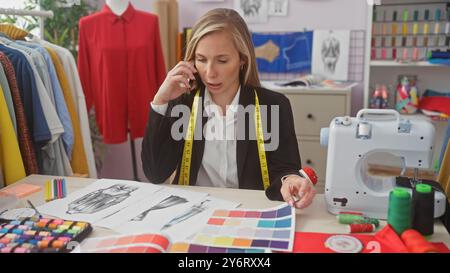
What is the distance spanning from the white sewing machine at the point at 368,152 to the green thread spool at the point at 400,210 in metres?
0.14

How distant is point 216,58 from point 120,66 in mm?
1423

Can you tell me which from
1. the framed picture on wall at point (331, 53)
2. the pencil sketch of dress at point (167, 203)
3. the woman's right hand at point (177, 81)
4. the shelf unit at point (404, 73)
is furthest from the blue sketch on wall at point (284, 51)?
the pencil sketch of dress at point (167, 203)

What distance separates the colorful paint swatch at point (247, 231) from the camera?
2.99ft

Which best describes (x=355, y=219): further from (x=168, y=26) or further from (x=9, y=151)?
(x=168, y=26)

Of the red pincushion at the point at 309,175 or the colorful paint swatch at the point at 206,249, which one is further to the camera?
the red pincushion at the point at 309,175

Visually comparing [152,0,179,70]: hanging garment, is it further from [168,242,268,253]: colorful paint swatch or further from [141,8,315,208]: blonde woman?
[168,242,268,253]: colorful paint swatch

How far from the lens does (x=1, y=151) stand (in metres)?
1.46

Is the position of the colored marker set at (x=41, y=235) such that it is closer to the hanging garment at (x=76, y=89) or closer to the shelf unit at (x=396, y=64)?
the hanging garment at (x=76, y=89)

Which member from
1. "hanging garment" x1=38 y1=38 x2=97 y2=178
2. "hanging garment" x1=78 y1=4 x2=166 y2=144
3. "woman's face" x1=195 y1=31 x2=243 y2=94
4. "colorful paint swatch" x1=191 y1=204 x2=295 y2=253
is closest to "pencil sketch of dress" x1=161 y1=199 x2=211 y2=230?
"colorful paint swatch" x1=191 y1=204 x2=295 y2=253

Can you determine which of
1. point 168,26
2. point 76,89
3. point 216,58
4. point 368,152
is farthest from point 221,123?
point 168,26

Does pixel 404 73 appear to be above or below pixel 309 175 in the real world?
above

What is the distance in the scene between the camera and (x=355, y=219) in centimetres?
104

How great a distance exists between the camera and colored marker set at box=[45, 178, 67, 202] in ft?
3.99
